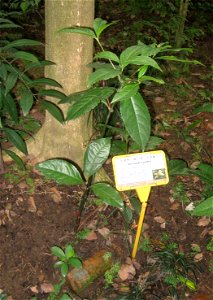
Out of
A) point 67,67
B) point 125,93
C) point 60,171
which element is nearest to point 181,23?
point 67,67

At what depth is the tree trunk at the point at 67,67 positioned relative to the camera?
2.02 meters

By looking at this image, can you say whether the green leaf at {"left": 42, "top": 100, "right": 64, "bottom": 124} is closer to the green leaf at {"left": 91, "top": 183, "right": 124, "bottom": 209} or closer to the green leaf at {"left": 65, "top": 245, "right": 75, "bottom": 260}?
the green leaf at {"left": 91, "top": 183, "right": 124, "bottom": 209}

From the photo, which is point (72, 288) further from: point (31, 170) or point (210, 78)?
point (210, 78)

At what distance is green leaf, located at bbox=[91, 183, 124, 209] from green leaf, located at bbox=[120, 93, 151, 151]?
0.44m

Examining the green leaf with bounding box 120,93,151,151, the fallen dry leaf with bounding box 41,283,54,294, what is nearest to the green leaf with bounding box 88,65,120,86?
the green leaf with bounding box 120,93,151,151

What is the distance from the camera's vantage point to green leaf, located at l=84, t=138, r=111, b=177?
73.9 inches

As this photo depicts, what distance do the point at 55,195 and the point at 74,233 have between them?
324 mm

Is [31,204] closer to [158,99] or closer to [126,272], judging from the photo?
[126,272]

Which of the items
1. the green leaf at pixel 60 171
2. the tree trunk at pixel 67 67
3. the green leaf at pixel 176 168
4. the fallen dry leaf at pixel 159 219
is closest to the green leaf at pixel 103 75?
the green leaf at pixel 60 171

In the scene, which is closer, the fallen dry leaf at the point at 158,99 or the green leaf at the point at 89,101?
the green leaf at the point at 89,101

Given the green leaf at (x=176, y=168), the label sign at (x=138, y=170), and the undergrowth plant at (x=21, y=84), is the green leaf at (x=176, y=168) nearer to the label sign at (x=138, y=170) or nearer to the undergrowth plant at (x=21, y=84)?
the label sign at (x=138, y=170)

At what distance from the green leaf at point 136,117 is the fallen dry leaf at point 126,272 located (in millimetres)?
1067

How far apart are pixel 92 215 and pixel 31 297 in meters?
0.65

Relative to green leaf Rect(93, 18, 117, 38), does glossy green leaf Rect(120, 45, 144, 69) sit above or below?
below
